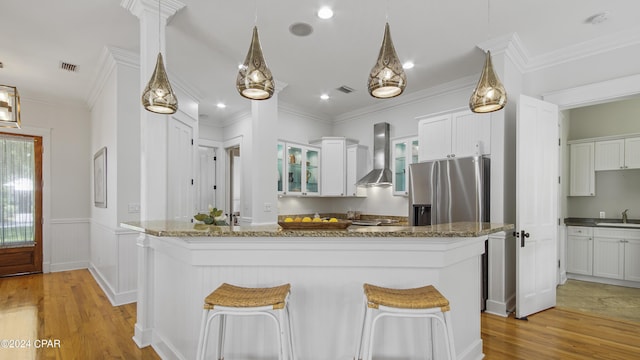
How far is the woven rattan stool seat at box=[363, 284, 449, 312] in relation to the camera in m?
1.65

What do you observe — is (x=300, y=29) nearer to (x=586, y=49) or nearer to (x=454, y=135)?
(x=454, y=135)

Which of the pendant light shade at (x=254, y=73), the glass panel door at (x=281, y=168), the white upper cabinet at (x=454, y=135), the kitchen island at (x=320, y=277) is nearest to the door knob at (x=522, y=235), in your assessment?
the white upper cabinet at (x=454, y=135)

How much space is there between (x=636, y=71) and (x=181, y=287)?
468 centimetres

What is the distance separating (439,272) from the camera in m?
2.03

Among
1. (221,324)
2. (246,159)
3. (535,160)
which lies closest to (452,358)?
(221,324)

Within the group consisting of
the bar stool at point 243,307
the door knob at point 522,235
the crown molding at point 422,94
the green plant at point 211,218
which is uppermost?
the crown molding at point 422,94

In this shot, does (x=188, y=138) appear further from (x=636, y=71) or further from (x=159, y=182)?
(x=636, y=71)

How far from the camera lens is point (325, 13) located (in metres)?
2.97

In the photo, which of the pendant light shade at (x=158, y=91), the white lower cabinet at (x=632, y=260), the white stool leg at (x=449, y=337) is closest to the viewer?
the white stool leg at (x=449, y=337)

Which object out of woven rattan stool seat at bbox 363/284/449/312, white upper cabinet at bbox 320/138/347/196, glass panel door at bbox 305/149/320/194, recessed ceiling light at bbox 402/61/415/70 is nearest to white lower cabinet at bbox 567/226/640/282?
recessed ceiling light at bbox 402/61/415/70

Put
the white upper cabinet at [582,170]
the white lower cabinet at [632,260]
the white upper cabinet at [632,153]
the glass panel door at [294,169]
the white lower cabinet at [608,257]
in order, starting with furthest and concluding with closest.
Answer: the glass panel door at [294,169], the white upper cabinet at [582,170], the white upper cabinet at [632,153], the white lower cabinet at [608,257], the white lower cabinet at [632,260]

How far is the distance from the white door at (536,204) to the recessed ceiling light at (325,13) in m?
2.19

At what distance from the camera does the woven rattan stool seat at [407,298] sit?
1653mm

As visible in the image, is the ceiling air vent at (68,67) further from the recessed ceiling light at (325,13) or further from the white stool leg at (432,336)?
the white stool leg at (432,336)
